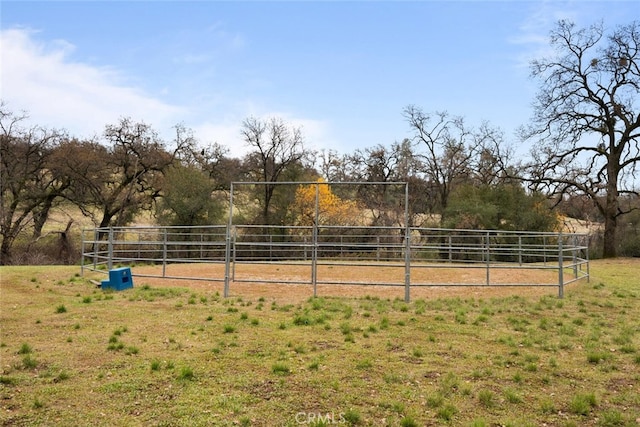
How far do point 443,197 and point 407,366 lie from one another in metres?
24.9

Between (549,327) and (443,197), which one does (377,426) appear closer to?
(549,327)

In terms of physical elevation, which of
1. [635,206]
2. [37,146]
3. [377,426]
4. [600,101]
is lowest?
[377,426]

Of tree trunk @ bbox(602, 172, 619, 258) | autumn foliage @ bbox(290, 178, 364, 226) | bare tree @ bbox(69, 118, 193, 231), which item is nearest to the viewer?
tree trunk @ bbox(602, 172, 619, 258)

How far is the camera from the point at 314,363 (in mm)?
4305

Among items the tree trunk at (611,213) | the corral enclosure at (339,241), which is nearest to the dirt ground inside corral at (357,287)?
the corral enclosure at (339,241)

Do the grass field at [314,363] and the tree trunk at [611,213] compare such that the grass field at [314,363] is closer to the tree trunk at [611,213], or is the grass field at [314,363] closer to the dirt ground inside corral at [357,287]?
the dirt ground inside corral at [357,287]

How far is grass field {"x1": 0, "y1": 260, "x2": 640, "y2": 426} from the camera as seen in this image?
10.9ft

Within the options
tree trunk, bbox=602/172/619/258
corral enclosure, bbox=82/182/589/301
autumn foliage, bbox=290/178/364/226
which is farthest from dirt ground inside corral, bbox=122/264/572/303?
tree trunk, bbox=602/172/619/258

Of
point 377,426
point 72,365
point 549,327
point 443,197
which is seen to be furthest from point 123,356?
point 443,197

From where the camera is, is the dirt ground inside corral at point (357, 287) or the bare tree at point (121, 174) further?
the bare tree at point (121, 174)

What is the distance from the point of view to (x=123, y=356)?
4.51 metres

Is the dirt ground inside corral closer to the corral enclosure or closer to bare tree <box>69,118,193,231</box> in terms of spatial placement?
the corral enclosure

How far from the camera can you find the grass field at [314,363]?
3.32 metres

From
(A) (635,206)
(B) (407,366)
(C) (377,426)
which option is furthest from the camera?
(A) (635,206)
